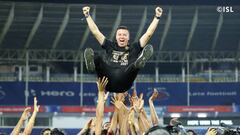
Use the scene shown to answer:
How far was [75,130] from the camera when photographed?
28.3 m

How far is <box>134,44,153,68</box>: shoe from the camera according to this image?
23.5ft

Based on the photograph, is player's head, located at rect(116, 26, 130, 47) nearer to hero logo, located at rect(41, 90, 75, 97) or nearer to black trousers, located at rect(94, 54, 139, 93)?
black trousers, located at rect(94, 54, 139, 93)

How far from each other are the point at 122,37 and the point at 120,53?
0.28m

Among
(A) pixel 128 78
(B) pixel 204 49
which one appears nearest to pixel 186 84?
(B) pixel 204 49

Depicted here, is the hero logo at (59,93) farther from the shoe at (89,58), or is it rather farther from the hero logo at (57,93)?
the shoe at (89,58)

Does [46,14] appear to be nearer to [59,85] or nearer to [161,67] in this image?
[59,85]

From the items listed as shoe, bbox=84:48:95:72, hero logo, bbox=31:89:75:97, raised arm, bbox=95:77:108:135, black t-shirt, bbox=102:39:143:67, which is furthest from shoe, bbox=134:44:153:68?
hero logo, bbox=31:89:75:97

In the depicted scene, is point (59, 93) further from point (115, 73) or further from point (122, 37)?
point (122, 37)

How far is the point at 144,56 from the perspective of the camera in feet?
23.7

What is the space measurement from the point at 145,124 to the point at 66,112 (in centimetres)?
2298

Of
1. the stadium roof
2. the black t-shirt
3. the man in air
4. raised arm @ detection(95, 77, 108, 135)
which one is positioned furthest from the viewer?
the stadium roof

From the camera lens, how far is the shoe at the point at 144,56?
7160 mm

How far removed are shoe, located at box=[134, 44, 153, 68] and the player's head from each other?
0.29 meters

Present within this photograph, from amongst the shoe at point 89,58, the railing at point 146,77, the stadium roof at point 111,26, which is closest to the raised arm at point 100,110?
the shoe at point 89,58
